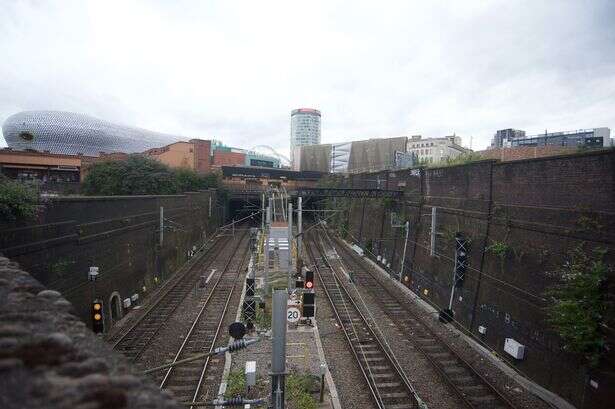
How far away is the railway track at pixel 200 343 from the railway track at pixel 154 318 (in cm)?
144

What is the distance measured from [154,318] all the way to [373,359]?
416 inches

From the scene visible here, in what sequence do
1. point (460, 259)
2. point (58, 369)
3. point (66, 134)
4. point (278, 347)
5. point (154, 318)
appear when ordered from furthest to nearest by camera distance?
point (66, 134), point (460, 259), point (154, 318), point (278, 347), point (58, 369)

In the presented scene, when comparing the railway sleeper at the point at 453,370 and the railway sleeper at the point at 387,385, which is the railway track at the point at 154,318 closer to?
the railway sleeper at the point at 387,385

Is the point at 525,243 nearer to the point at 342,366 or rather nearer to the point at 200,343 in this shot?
the point at 342,366

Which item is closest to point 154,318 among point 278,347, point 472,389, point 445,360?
point 278,347

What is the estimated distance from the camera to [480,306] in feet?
55.0

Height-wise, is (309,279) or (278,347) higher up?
(278,347)

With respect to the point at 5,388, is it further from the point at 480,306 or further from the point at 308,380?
the point at 480,306

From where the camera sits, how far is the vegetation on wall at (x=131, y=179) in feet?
110

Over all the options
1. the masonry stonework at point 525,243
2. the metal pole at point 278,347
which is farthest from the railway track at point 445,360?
the metal pole at point 278,347

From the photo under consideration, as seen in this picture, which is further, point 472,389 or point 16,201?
point 472,389

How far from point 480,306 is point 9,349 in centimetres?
1755

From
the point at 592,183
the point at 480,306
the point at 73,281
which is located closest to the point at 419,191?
the point at 480,306

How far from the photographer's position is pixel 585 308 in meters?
10.8
